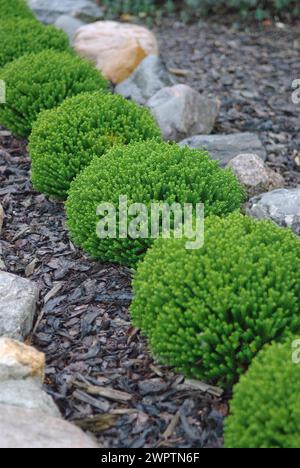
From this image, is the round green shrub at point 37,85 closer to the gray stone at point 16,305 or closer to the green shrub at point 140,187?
the green shrub at point 140,187

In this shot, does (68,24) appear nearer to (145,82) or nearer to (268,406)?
(145,82)

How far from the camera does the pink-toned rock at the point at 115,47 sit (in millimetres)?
9352

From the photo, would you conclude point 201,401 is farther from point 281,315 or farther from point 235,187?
point 235,187

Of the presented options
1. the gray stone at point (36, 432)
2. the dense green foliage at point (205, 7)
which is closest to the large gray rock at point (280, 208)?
the gray stone at point (36, 432)

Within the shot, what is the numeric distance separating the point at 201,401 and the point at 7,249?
2.50m

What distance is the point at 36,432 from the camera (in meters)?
3.78

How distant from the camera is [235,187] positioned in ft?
18.4

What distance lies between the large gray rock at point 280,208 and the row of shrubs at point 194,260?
40 centimetres

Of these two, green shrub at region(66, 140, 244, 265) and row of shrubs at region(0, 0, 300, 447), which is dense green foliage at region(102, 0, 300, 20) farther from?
green shrub at region(66, 140, 244, 265)

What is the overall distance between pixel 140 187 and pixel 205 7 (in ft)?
26.2

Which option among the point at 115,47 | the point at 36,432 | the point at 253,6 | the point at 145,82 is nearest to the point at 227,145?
the point at 145,82

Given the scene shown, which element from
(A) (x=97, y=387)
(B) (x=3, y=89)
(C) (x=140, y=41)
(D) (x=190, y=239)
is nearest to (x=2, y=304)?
(A) (x=97, y=387)

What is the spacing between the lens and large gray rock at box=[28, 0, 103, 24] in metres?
12.2

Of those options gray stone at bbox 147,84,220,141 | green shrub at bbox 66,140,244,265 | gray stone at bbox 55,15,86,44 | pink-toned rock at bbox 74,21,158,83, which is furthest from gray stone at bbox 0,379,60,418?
gray stone at bbox 55,15,86,44
